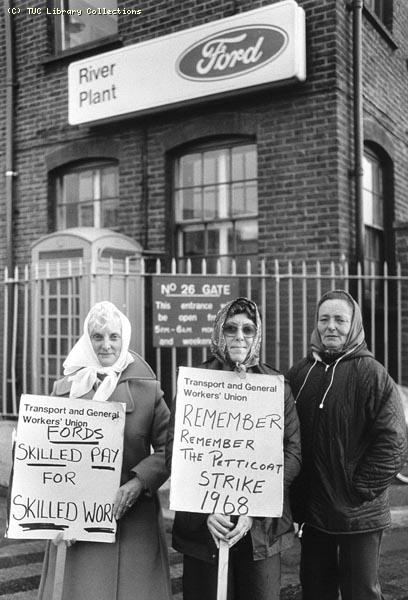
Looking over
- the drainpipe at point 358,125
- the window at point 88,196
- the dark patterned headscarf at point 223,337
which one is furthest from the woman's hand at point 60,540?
the window at point 88,196

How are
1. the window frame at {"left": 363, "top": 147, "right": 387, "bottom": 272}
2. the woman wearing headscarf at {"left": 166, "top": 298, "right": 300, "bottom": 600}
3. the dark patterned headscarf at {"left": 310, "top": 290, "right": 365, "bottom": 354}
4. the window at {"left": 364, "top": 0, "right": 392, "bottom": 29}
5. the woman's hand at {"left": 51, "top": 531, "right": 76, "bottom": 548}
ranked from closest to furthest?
the woman wearing headscarf at {"left": 166, "top": 298, "right": 300, "bottom": 600} → the woman's hand at {"left": 51, "top": 531, "right": 76, "bottom": 548} → the dark patterned headscarf at {"left": 310, "top": 290, "right": 365, "bottom": 354} → the window frame at {"left": 363, "top": 147, "right": 387, "bottom": 272} → the window at {"left": 364, "top": 0, "right": 392, "bottom": 29}

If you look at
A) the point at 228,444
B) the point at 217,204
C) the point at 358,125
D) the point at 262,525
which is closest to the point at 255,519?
the point at 262,525

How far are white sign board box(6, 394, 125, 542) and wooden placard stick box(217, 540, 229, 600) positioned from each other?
21.1 inches

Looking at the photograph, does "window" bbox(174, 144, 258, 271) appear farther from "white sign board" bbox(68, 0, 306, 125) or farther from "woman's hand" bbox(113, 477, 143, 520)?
"woman's hand" bbox(113, 477, 143, 520)

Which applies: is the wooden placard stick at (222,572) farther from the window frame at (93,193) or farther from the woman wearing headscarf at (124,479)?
the window frame at (93,193)

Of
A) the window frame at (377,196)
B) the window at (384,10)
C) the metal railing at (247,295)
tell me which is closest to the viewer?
the metal railing at (247,295)

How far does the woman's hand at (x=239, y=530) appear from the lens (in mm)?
2863

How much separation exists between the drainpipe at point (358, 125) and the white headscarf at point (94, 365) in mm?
4646

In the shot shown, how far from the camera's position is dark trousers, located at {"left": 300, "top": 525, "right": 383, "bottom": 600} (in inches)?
123

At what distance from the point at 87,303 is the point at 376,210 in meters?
3.91

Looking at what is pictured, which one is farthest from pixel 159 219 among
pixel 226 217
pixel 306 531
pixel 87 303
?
pixel 306 531

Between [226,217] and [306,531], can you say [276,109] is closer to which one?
[226,217]

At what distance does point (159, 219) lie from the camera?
849 cm

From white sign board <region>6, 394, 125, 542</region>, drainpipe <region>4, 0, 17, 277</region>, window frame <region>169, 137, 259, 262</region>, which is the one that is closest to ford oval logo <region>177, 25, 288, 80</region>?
window frame <region>169, 137, 259, 262</region>
